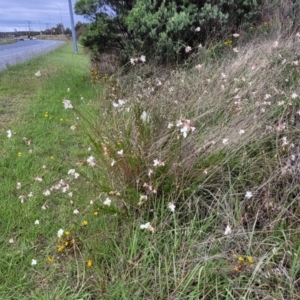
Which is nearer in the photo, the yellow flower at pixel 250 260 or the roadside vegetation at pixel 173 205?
the yellow flower at pixel 250 260

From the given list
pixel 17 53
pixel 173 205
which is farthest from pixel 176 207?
pixel 17 53

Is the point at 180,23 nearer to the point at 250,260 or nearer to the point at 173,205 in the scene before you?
the point at 173,205

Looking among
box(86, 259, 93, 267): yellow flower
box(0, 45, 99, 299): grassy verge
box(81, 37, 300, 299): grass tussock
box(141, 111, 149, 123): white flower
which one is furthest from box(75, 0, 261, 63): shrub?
box(86, 259, 93, 267): yellow flower

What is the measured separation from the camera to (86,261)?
1.76 meters

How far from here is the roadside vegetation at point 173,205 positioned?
153cm

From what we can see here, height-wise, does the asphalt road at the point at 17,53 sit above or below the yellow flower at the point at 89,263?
above

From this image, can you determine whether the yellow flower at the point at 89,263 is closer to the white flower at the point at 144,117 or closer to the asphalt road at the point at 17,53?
the white flower at the point at 144,117

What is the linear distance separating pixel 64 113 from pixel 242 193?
11.8ft

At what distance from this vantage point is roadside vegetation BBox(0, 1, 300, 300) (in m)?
1.53

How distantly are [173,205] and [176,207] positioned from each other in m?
0.24

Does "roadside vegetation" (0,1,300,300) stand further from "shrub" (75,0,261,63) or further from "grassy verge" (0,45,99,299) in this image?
"shrub" (75,0,261,63)

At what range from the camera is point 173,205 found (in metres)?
1.72

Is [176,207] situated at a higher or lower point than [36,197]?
higher

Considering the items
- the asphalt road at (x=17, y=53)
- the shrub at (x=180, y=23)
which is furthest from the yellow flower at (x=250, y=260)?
the asphalt road at (x=17, y=53)
